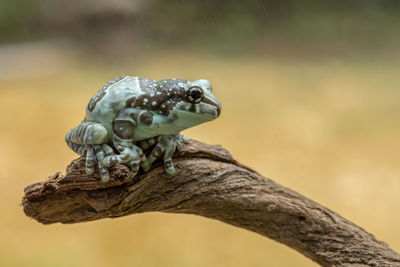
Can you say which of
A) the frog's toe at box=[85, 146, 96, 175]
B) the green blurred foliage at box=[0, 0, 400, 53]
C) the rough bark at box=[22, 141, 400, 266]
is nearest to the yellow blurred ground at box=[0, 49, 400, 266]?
the green blurred foliage at box=[0, 0, 400, 53]

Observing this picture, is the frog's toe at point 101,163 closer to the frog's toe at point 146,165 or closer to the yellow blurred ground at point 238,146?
the frog's toe at point 146,165

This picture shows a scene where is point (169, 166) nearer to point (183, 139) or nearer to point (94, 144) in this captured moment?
point (183, 139)

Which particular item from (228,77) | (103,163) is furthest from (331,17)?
(103,163)

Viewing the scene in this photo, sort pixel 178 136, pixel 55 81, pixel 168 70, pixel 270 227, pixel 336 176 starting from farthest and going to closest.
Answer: pixel 55 81 → pixel 168 70 → pixel 336 176 → pixel 270 227 → pixel 178 136

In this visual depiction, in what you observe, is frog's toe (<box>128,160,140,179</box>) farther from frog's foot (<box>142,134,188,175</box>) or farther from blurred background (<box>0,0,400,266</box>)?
blurred background (<box>0,0,400,266</box>)

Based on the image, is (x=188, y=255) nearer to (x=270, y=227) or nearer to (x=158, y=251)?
(x=158, y=251)
